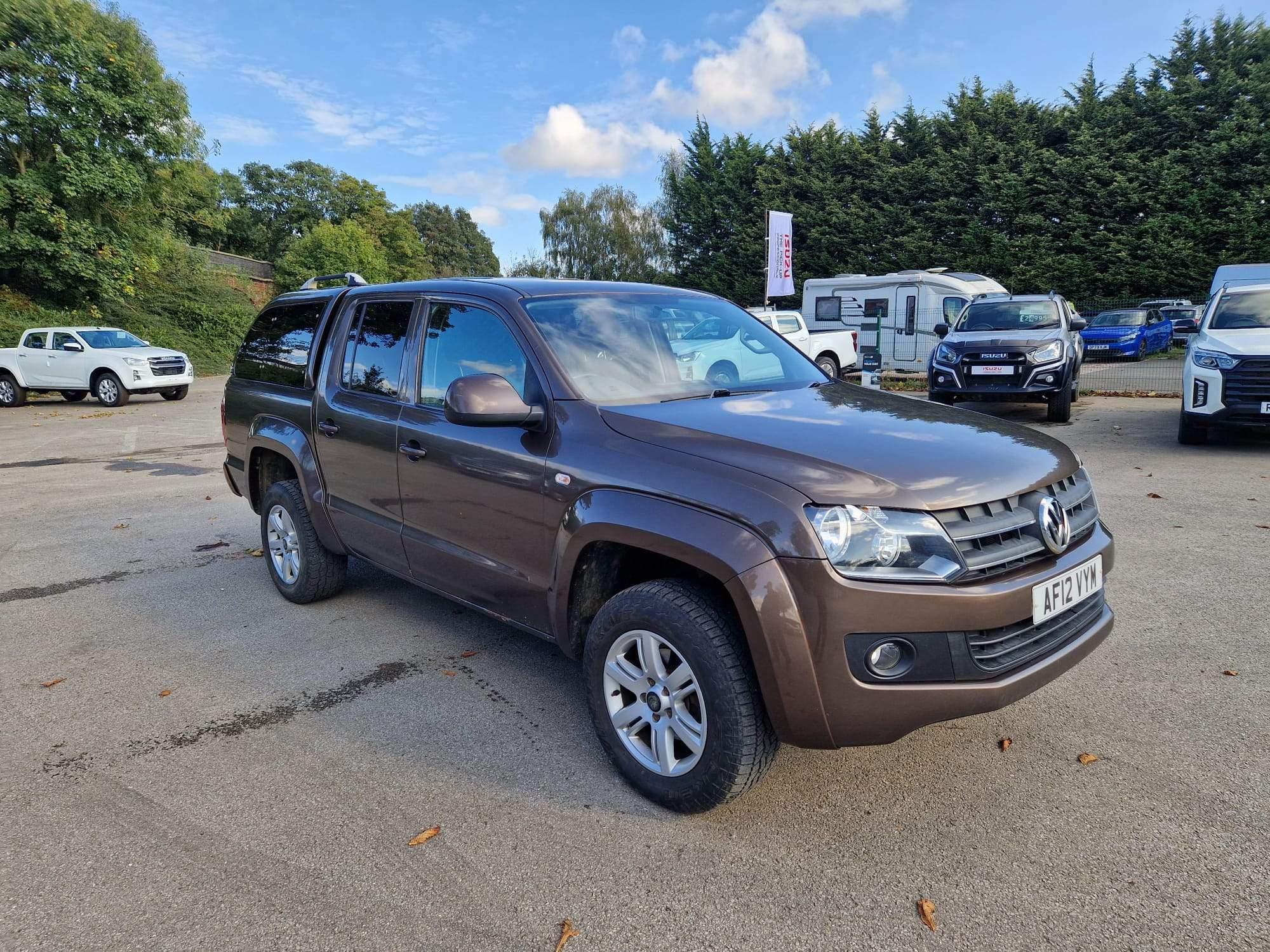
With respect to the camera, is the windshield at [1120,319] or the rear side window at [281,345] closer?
the rear side window at [281,345]

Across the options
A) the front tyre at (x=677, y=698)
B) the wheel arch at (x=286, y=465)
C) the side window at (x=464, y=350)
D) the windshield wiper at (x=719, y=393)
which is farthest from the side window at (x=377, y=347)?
the front tyre at (x=677, y=698)

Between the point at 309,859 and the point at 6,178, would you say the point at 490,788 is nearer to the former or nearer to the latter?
the point at 309,859

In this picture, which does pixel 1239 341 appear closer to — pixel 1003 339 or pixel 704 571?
pixel 1003 339

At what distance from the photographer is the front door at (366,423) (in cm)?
398

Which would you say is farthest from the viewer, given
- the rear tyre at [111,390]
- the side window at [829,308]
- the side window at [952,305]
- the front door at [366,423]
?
the side window at [829,308]

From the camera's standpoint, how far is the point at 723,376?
3.69 meters

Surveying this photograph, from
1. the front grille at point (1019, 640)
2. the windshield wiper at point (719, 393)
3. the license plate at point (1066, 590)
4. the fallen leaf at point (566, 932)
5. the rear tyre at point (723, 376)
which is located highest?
the rear tyre at point (723, 376)

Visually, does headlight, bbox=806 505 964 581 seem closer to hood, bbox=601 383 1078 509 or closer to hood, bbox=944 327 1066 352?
hood, bbox=601 383 1078 509

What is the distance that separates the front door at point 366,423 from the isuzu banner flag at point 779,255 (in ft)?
64.5

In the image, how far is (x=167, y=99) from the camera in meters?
25.6

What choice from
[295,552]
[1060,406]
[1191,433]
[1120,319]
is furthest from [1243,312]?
[1120,319]

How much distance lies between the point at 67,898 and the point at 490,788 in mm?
1239

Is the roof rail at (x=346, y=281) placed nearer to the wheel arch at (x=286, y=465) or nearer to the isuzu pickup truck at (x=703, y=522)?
the isuzu pickup truck at (x=703, y=522)

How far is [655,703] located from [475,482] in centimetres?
120
